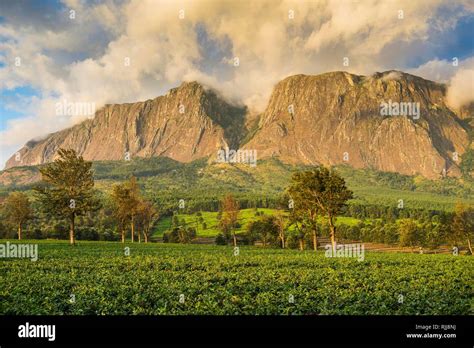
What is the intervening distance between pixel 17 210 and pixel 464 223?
2871 inches

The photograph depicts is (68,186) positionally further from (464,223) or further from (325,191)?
(464,223)

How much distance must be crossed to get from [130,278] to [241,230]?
6305 cm

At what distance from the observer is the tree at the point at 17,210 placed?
53812 mm

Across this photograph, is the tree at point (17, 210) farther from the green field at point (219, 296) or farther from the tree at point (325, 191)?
the tree at point (325, 191)

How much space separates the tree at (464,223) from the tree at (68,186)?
59391mm

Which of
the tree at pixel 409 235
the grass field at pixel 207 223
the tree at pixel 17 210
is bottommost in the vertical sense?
the tree at pixel 409 235

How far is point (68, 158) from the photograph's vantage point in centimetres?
3719

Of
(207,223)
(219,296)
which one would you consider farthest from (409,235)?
(219,296)

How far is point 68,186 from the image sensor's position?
3838cm

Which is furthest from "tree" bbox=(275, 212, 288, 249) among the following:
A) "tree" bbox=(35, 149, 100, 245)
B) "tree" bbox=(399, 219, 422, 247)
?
"tree" bbox=(35, 149, 100, 245)

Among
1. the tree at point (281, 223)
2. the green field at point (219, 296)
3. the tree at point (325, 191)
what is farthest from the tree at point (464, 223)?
the green field at point (219, 296)

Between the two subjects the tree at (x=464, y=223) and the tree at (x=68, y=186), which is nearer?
the tree at (x=68, y=186)

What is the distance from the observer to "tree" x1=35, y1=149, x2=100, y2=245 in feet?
122
